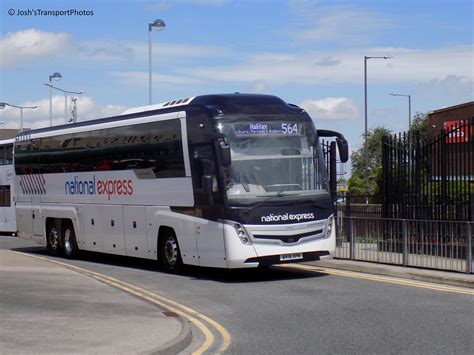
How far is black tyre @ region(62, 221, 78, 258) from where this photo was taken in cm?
2245

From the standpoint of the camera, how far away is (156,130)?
58.5ft

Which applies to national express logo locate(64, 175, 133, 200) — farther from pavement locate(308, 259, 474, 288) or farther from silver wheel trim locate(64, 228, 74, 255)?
pavement locate(308, 259, 474, 288)

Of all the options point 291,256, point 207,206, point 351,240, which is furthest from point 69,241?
point 291,256

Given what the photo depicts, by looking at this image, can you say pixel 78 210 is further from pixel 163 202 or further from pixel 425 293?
pixel 425 293

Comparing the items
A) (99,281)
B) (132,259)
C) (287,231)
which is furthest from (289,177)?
(132,259)

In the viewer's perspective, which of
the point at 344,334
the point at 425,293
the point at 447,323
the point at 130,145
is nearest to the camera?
the point at 344,334

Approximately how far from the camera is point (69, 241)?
2266 cm

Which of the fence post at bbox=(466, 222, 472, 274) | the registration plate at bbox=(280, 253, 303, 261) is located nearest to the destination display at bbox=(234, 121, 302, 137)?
the registration plate at bbox=(280, 253, 303, 261)

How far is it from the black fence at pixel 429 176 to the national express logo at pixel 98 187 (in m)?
6.41

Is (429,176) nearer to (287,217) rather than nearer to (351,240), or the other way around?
(351,240)

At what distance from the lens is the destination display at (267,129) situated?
15.9 m

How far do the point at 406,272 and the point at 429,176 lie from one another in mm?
3802

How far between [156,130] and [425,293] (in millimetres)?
7172

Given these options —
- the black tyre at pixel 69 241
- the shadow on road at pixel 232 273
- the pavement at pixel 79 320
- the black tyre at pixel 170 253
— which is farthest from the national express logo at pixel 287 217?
the black tyre at pixel 69 241
